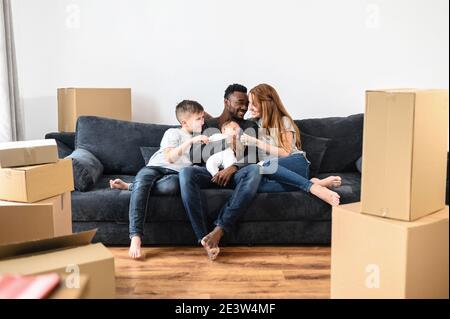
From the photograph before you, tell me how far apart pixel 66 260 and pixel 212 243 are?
1.19 m

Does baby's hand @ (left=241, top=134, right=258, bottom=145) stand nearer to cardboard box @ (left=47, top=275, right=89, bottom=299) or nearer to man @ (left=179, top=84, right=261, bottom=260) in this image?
man @ (left=179, top=84, right=261, bottom=260)

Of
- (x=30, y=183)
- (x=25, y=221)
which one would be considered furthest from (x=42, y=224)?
(x=30, y=183)

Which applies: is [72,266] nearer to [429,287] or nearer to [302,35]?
[429,287]

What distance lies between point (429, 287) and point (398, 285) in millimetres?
137

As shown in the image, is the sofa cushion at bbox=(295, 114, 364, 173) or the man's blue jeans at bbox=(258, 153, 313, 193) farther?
the sofa cushion at bbox=(295, 114, 364, 173)

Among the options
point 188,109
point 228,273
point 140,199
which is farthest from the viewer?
point 188,109

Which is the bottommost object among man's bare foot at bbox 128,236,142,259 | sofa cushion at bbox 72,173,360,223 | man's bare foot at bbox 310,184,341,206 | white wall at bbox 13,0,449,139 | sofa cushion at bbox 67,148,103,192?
man's bare foot at bbox 128,236,142,259

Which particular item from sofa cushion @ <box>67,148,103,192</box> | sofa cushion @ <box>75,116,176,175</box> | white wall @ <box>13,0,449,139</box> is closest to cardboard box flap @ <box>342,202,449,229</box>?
sofa cushion @ <box>67,148,103,192</box>

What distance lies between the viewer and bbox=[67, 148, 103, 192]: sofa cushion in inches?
137

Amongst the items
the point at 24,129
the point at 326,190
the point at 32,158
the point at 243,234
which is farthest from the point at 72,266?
the point at 24,129

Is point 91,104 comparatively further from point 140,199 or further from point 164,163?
point 140,199

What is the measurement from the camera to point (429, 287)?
211cm

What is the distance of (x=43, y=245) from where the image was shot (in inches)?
88.9

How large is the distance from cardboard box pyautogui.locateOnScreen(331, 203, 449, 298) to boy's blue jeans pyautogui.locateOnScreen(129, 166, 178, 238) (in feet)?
4.48
